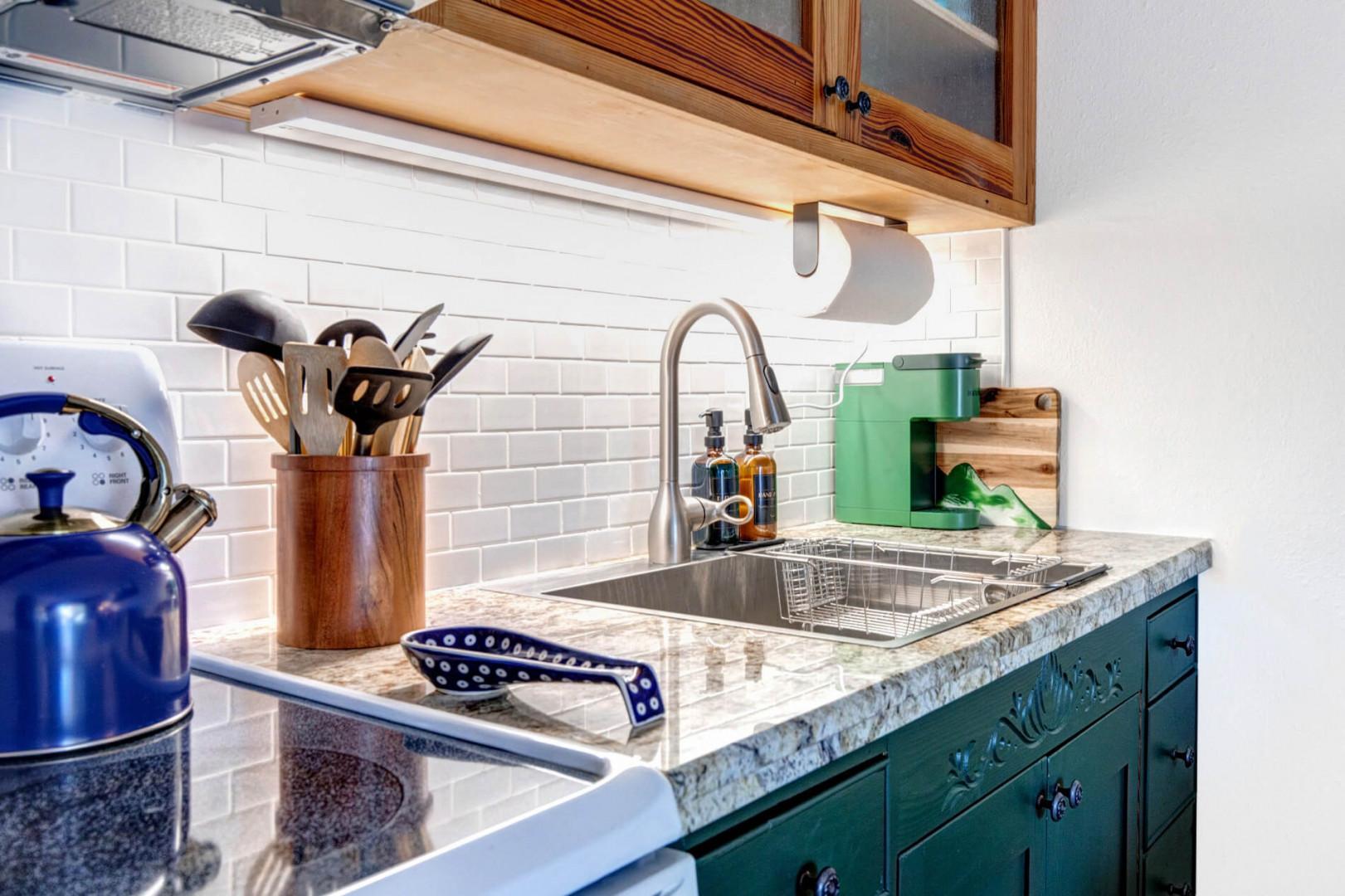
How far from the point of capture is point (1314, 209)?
6.46 feet

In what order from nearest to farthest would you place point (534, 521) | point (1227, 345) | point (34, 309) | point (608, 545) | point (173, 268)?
point (34, 309) < point (173, 268) < point (534, 521) < point (608, 545) < point (1227, 345)

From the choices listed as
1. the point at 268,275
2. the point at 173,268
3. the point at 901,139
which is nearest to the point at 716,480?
the point at 901,139

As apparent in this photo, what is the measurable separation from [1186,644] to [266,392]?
5.27 ft

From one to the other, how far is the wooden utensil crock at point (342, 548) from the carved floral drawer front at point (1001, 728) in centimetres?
55

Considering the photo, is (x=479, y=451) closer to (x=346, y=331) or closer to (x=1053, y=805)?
(x=346, y=331)

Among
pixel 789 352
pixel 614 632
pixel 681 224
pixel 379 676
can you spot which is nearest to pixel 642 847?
pixel 379 676

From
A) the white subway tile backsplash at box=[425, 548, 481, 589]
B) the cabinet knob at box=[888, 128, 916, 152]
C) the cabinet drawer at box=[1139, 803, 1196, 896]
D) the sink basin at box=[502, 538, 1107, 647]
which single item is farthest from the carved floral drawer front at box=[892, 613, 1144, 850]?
the cabinet knob at box=[888, 128, 916, 152]

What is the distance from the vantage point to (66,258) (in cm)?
115

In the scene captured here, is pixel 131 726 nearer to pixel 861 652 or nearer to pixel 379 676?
pixel 379 676

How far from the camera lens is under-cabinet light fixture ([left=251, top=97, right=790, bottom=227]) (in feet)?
4.16

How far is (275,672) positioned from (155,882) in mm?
474

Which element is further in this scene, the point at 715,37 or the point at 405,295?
the point at 405,295

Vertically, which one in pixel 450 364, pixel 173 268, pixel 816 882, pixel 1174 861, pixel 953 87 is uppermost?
pixel 953 87

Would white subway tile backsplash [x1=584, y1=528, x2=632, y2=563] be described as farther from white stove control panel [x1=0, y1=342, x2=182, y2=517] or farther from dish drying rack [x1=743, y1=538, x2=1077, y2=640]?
white stove control panel [x1=0, y1=342, x2=182, y2=517]
